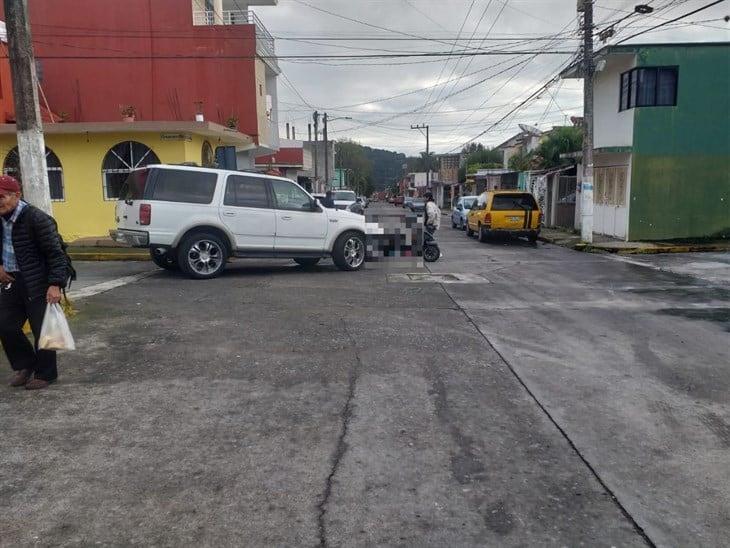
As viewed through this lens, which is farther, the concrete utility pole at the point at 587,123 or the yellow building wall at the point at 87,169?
the concrete utility pole at the point at 587,123

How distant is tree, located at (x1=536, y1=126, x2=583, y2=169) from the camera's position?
29891 millimetres

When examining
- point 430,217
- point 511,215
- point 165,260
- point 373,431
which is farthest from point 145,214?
point 511,215

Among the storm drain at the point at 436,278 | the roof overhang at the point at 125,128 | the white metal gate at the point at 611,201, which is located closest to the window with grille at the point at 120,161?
the roof overhang at the point at 125,128

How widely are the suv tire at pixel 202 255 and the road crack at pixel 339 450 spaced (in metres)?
5.98

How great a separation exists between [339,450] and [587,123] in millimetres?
17571

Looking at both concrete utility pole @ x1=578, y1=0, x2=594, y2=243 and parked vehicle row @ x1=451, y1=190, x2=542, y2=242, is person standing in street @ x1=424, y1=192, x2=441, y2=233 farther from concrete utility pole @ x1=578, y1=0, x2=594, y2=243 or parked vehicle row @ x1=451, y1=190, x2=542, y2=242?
concrete utility pole @ x1=578, y1=0, x2=594, y2=243

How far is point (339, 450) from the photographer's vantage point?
14.0 feet

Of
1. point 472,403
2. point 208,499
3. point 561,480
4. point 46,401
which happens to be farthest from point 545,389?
point 46,401

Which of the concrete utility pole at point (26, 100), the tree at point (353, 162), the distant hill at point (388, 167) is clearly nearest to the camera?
the concrete utility pole at point (26, 100)

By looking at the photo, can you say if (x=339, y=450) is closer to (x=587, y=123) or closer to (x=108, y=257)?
(x=108, y=257)

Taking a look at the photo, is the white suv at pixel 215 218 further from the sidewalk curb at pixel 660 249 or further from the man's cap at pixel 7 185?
the sidewalk curb at pixel 660 249

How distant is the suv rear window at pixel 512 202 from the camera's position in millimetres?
20766

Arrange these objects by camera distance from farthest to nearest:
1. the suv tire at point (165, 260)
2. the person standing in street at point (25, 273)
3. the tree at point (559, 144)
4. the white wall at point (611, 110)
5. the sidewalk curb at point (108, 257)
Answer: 1. the tree at point (559, 144)
2. the white wall at point (611, 110)
3. the sidewalk curb at point (108, 257)
4. the suv tire at point (165, 260)
5. the person standing in street at point (25, 273)

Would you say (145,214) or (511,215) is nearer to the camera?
(145,214)
